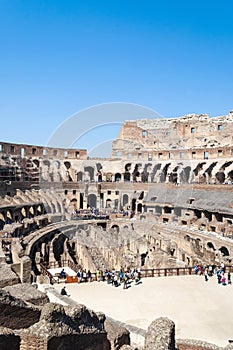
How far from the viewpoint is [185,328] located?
30.3 ft

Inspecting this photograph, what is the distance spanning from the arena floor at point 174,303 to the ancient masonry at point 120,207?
6.09 feet

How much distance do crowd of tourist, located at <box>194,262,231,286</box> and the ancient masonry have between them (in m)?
2.04

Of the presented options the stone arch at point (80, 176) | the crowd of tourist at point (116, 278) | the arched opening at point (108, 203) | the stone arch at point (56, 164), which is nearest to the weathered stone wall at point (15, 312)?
the crowd of tourist at point (116, 278)

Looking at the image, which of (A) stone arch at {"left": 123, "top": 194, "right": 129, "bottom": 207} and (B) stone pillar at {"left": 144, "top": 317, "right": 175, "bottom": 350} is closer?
(B) stone pillar at {"left": 144, "top": 317, "right": 175, "bottom": 350}

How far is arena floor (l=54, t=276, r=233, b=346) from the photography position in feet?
30.5

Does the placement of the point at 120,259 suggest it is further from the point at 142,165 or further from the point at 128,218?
the point at 142,165

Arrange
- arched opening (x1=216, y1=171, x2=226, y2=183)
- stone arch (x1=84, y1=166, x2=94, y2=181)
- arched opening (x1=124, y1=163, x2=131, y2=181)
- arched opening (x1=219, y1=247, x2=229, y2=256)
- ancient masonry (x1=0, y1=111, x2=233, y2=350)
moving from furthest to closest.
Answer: stone arch (x1=84, y1=166, x2=94, y2=181)
arched opening (x1=124, y1=163, x2=131, y2=181)
arched opening (x1=216, y1=171, x2=226, y2=183)
arched opening (x1=219, y1=247, x2=229, y2=256)
ancient masonry (x1=0, y1=111, x2=233, y2=350)

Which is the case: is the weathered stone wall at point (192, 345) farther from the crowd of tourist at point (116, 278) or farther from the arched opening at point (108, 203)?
the arched opening at point (108, 203)

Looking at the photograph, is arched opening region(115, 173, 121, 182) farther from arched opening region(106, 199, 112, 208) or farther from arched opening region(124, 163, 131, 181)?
arched opening region(106, 199, 112, 208)

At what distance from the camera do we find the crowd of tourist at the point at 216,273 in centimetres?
1340

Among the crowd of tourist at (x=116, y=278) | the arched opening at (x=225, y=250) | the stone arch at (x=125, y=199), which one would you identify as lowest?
the arched opening at (x=225, y=250)

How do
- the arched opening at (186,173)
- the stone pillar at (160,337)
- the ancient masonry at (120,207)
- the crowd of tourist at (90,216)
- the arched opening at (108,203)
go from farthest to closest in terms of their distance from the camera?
the arched opening at (186,173) → the arched opening at (108,203) → the crowd of tourist at (90,216) → the ancient masonry at (120,207) → the stone pillar at (160,337)

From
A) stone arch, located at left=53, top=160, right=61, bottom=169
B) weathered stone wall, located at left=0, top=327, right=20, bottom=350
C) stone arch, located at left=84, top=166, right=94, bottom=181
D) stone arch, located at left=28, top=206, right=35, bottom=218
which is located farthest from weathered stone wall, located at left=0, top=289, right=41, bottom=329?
stone arch, located at left=84, top=166, right=94, bottom=181

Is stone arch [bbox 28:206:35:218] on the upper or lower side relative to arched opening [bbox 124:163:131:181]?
lower
